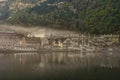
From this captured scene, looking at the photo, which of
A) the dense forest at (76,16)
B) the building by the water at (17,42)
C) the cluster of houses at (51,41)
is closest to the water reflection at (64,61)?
the cluster of houses at (51,41)

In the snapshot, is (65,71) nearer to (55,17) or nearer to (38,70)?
(38,70)

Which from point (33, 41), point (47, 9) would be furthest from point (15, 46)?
point (47, 9)

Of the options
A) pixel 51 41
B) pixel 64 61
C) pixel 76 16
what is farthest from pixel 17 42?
pixel 64 61

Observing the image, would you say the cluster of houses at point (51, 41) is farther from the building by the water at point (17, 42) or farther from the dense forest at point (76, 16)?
the dense forest at point (76, 16)

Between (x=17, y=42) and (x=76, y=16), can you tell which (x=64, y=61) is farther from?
(x=76, y=16)

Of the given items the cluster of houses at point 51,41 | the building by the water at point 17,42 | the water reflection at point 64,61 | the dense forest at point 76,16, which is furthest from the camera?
the building by the water at point 17,42

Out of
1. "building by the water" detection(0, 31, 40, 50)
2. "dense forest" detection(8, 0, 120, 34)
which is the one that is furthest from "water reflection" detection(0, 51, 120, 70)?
"building by the water" detection(0, 31, 40, 50)
